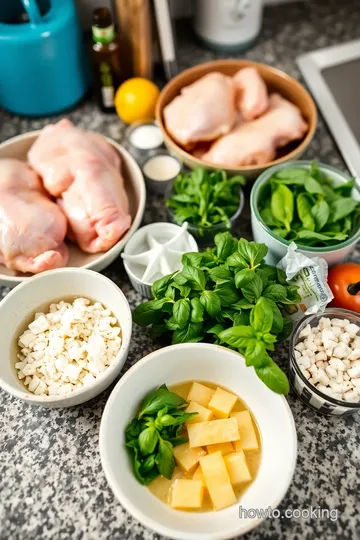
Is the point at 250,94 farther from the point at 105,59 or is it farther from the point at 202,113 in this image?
the point at 105,59

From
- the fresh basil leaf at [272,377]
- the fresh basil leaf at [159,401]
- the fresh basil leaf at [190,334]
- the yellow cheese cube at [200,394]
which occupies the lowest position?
the yellow cheese cube at [200,394]

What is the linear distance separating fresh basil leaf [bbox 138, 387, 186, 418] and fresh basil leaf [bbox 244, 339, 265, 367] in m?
0.13

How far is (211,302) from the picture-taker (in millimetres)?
777

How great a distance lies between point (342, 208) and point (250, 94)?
35 cm

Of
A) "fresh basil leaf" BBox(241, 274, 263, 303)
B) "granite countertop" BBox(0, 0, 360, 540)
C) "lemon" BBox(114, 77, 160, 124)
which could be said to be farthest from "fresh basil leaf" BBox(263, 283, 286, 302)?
"lemon" BBox(114, 77, 160, 124)

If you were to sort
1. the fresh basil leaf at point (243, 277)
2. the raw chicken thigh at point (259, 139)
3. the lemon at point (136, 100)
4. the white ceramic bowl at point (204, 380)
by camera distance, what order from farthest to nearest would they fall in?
the lemon at point (136, 100), the raw chicken thigh at point (259, 139), the fresh basil leaf at point (243, 277), the white ceramic bowl at point (204, 380)

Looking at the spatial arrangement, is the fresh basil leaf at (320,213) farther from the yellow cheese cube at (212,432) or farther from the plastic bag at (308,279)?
the yellow cheese cube at (212,432)

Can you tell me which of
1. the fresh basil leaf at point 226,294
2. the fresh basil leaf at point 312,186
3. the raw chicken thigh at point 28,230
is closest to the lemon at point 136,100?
the raw chicken thigh at point 28,230

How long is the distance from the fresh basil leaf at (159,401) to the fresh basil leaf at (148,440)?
0.03 meters

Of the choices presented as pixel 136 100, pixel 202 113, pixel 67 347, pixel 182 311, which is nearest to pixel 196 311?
pixel 182 311

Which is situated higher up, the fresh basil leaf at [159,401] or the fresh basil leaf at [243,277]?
the fresh basil leaf at [243,277]

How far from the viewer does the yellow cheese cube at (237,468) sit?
0.73 meters

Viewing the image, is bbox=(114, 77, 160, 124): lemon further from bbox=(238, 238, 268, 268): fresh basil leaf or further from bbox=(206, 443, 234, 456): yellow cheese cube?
bbox=(206, 443, 234, 456): yellow cheese cube

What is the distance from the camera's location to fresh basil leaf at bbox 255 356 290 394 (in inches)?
27.9
